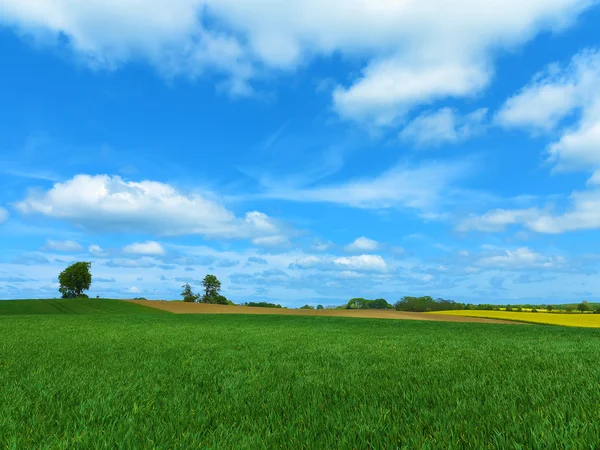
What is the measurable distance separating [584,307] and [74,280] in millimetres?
107867

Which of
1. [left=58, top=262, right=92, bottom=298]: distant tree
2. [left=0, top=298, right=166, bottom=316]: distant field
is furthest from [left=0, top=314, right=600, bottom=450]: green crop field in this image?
[left=58, top=262, right=92, bottom=298]: distant tree

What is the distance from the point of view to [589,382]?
6.32 meters

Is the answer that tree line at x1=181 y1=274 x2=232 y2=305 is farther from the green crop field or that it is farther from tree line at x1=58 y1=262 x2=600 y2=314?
the green crop field

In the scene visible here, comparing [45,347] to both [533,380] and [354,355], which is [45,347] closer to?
[354,355]

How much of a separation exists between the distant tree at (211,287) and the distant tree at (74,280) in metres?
31.1

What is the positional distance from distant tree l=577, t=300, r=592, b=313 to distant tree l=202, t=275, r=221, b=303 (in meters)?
86.7

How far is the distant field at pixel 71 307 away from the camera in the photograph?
195 ft

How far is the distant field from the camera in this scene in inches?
2341

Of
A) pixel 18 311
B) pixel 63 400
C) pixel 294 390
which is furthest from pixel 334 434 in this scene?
pixel 18 311

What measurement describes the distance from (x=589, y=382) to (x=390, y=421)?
4303 mm

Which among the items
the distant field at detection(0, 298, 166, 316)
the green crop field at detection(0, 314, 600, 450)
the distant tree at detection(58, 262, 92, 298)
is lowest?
the green crop field at detection(0, 314, 600, 450)

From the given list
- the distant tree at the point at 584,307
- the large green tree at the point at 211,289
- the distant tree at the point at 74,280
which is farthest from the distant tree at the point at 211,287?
the distant tree at the point at 584,307

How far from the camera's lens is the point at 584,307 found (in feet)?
229

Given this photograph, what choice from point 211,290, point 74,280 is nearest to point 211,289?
point 211,290
